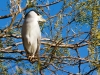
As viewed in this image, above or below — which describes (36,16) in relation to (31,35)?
above

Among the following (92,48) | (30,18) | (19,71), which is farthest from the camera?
(30,18)

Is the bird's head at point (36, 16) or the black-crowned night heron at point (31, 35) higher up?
the bird's head at point (36, 16)

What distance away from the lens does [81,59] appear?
1910 millimetres

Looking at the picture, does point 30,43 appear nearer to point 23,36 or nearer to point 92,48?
point 23,36

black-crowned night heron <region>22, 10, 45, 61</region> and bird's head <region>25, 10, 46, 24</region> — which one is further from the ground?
bird's head <region>25, 10, 46, 24</region>

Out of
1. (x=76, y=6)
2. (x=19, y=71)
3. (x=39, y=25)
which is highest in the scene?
(x=76, y=6)

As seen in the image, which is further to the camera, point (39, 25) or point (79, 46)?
point (39, 25)

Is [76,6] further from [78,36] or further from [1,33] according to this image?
[1,33]

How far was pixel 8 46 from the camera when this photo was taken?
2.55 m

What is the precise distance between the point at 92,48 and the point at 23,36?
117 cm

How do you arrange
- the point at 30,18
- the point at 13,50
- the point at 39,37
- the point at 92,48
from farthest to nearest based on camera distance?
the point at 30,18
the point at 39,37
the point at 13,50
the point at 92,48

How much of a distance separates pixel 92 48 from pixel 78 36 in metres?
0.23

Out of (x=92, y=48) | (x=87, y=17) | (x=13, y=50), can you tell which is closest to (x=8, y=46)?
(x=13, y=50)

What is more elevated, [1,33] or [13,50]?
[1,33]
